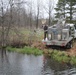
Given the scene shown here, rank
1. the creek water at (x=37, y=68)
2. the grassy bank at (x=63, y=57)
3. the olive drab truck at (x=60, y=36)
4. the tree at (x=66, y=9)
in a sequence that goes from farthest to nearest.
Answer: the tree at (x=66, y=9) → the olive drab truck at (x=60, y=36) → the grassy bank at (x=63, y=57) → the creek water at (x=37, y=68)

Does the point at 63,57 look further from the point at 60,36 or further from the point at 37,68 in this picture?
the point at 37,68

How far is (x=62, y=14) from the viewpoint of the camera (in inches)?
1730

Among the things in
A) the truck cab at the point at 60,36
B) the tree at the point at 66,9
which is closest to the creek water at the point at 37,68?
the truck cab at the point at 60,36

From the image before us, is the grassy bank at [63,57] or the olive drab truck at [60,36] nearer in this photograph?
the grassy bank at [63,57]

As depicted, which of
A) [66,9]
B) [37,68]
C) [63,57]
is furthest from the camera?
[66,9]

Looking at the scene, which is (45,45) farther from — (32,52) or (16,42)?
(16,42)

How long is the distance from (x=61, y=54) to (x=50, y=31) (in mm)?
4625

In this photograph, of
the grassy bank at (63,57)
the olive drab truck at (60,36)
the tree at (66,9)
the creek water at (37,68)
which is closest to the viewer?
the creek water at (37,68)

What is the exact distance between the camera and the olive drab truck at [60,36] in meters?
26.8

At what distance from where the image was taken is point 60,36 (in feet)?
87.9

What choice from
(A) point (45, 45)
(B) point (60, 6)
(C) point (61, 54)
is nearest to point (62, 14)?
(B) point (60, 6)

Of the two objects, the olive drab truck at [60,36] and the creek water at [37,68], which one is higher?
the olive drab truck at [60,36]

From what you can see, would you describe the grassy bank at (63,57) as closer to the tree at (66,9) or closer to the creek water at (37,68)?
the creek water at (37,68)

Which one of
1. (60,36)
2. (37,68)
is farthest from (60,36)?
(37,68)
